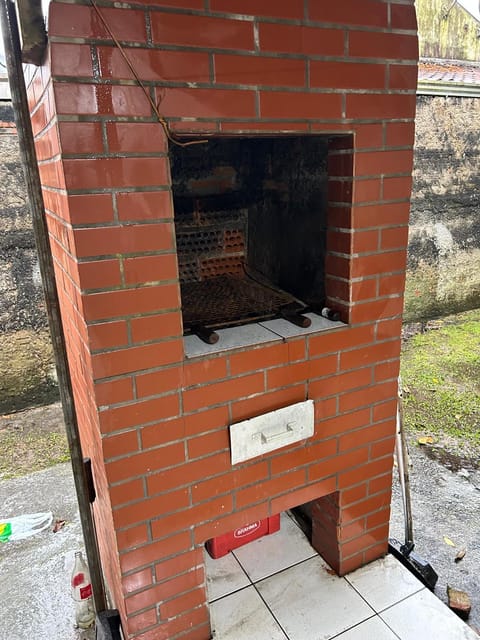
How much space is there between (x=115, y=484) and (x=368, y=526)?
133cm

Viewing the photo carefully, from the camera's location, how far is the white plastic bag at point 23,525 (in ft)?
10.6

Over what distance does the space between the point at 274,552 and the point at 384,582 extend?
0.55 meters

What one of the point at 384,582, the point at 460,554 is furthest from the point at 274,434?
the point at 460,554

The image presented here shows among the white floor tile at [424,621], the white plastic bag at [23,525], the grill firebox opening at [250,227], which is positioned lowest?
the white plastic bag at [23,525]

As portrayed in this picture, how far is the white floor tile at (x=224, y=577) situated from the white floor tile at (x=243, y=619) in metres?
0.04

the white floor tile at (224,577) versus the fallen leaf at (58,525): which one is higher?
the white floor tile at (224,577)

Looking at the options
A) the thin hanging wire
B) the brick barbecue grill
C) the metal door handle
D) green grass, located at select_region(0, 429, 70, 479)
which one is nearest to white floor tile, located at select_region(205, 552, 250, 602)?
the brick barbecue grill

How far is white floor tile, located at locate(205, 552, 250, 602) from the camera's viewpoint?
87.6 inches

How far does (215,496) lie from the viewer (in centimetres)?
182

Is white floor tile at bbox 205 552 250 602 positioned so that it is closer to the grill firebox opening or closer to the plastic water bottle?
the plastic water bottle

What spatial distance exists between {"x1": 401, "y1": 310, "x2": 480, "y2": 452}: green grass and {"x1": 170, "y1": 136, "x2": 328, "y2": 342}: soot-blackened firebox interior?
3.11 metres

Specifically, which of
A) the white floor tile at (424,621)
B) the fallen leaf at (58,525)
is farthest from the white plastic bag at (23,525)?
the white floor tile at (424,621)

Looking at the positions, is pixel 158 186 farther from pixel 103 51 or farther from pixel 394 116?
pixel 394 116

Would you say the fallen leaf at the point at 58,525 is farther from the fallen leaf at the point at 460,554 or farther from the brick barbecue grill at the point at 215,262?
the fallen leaf at the point at 460,554
